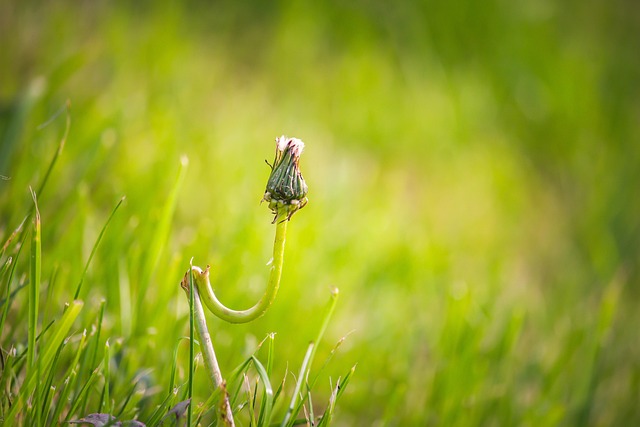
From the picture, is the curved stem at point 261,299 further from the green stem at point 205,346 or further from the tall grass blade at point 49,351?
the tall grass blade at point 49,351

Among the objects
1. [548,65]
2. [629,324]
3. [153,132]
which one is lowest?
[629,324]

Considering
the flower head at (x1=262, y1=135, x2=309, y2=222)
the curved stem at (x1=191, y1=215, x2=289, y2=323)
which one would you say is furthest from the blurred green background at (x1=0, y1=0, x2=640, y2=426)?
the flower head at (x1=262, y1=135, x2=309, y2=222)

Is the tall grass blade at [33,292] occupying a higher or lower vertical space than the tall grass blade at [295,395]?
higher

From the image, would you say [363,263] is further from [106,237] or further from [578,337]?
[106,237]

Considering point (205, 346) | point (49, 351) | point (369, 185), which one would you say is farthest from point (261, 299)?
point (369, 185)

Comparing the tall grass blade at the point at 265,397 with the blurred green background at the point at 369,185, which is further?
the blurred green background at the point at 369,185

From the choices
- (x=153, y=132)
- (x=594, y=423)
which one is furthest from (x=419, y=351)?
(x=153, y=132)

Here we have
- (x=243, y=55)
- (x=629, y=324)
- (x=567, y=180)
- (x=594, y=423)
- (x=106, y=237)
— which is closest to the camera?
(x=106, y=237)

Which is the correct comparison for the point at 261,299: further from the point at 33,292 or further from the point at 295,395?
the point at 33,292

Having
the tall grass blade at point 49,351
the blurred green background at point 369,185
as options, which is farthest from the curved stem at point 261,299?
the blurred green background at point 369,185
